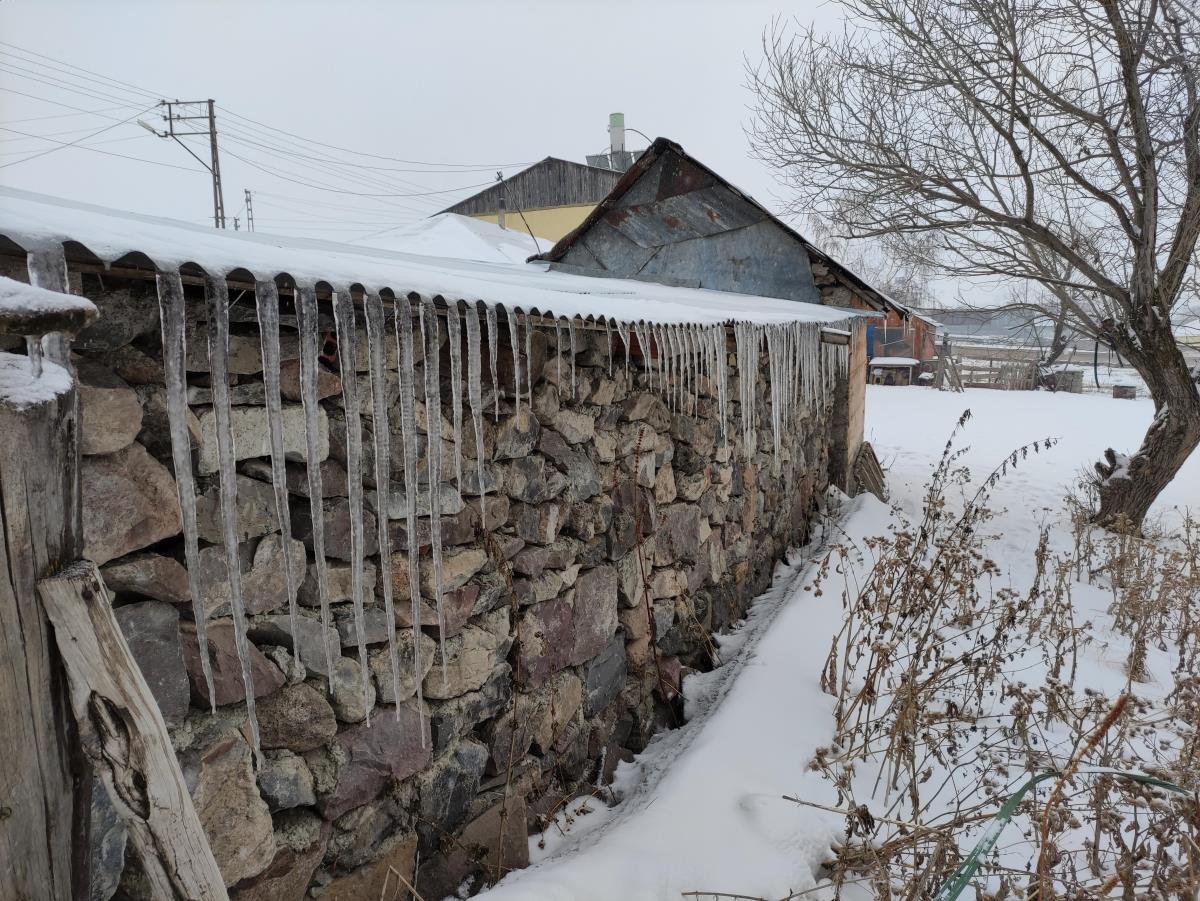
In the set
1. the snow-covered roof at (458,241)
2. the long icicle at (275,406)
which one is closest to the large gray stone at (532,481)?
the long icicle at (275,406)

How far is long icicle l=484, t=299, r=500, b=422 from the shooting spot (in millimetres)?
1957

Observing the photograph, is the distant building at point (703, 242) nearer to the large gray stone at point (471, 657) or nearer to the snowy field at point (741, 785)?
the snowy field at point (741, 785)

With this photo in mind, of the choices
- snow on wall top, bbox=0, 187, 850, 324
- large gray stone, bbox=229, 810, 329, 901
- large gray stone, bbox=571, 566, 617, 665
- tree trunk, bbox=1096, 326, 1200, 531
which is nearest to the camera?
snow on wall top, bbox=0, 187, 850, 324

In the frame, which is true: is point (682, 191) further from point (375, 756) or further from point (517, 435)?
point (375, 756)

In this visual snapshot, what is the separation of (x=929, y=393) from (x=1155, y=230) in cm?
1102

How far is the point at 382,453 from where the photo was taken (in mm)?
1772

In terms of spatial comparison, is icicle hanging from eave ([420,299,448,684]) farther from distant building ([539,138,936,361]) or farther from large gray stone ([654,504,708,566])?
distant building ([539,138,936,361])

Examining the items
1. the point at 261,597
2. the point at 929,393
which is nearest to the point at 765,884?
the point at 261,597

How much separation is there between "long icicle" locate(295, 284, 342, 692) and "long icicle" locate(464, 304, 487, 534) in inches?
16.2

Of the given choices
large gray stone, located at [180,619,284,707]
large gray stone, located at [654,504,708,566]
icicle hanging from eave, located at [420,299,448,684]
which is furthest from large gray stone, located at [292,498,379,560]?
large gray stone, located at [654,504,708,566]

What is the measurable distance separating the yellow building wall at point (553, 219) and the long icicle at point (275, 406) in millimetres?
15726

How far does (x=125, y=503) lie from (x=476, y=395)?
91 cm

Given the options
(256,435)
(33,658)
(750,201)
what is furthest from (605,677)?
(750,201)

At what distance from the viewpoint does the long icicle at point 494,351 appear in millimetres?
1957
